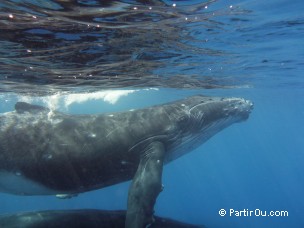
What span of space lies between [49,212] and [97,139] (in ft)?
11.2

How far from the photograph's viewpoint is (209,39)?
1219cm

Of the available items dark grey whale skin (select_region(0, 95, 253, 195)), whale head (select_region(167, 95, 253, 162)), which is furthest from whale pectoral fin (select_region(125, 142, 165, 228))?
whale head (select_region(167, 95, 253, 162))

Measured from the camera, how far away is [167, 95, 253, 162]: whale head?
1028 centimetres

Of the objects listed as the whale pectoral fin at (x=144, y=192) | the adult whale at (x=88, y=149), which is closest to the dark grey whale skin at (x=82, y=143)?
the adult whale at (x=88, y=149)

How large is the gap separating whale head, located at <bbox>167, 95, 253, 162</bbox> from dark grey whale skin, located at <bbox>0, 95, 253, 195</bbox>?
4cm

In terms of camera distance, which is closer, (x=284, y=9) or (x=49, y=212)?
(x=284, y=9)

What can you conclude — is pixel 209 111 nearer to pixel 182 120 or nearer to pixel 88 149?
pixel 182 120

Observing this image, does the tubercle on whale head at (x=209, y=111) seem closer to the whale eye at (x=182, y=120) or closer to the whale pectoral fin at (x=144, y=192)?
the whale eye at (x=182, y=120)

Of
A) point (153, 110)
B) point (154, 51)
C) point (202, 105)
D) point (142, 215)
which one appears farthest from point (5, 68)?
point (142, 215)

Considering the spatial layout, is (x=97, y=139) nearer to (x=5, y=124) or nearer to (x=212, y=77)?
(x=5, y=124)

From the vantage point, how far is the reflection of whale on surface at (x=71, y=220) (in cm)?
955

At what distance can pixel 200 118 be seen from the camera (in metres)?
10.8

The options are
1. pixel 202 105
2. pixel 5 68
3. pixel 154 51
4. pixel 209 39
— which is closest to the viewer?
pixel 202 105

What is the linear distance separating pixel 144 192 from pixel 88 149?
2.35 metres
